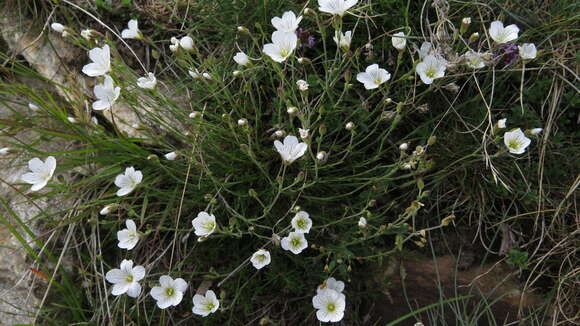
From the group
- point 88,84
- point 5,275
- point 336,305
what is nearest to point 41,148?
point 88,84

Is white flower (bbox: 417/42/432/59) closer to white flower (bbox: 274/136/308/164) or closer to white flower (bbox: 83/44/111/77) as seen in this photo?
white flower (bbox: 274/136/308/164)

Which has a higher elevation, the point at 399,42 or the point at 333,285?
the point at 399,42

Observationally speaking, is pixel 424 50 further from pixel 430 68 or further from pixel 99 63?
pixel 99 63

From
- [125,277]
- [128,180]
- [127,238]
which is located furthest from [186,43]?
[125,277]

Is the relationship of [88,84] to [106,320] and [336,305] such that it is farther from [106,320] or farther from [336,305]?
[336,305]

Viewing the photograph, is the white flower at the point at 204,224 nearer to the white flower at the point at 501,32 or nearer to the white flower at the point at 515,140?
the white flower at the point at 515,140

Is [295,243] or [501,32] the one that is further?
[501,32]
